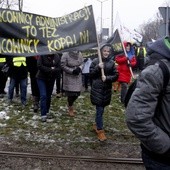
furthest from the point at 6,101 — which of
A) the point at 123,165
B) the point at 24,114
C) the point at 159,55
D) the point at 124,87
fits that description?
the point at 159,55

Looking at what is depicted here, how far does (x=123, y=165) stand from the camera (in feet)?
19.0

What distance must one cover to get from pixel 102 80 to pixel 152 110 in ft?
14.0

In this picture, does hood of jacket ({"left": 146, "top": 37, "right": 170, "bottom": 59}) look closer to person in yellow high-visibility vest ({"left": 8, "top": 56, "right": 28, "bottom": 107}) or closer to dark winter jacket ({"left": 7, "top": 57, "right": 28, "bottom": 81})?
person in yellow high-visibility vest ({"left": 8, "top": 56, "right": 28, "bottom": 107})

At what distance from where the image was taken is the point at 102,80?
6.85 meters

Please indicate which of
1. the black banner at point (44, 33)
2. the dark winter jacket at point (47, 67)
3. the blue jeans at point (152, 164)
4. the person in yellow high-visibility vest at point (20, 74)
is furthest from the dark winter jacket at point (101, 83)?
the blue jeans at point (152, 164)

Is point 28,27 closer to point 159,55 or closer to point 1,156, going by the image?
point 1,156

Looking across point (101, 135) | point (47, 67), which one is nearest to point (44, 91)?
point (47, 67)

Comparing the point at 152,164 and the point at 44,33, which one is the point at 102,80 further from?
the point at 152,164

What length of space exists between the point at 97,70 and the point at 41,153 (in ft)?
5.71

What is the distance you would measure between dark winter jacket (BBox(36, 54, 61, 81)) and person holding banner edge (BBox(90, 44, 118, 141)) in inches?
45.2

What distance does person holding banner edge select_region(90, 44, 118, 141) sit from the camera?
6871mm

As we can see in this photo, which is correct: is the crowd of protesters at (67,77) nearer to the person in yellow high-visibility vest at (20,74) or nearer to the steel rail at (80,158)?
the person in yellow high-visibility vest at (20,74)

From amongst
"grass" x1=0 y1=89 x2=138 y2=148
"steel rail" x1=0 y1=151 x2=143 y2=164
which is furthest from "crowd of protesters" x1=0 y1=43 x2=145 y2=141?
"steel rail" x1=0 y1=151 x2=143 y2=164

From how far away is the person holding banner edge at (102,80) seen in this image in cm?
687
